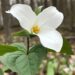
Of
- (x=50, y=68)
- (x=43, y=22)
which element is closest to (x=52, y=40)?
(x=43, y=22)

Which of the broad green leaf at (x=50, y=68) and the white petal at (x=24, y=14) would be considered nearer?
the white petal at (x=24, y=14)

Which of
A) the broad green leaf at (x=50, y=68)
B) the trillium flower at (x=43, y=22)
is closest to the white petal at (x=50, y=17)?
the trillium flower at (x=43, y=22)

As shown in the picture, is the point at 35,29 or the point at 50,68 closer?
the point at 35,29

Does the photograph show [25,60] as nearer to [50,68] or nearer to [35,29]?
[35,29]

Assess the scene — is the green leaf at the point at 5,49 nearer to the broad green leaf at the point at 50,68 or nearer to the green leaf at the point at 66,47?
the green leaf at the point at 66,47

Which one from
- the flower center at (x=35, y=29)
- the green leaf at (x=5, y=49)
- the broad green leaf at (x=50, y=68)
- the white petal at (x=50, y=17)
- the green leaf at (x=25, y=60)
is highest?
the white petal at (x=50, y=17)

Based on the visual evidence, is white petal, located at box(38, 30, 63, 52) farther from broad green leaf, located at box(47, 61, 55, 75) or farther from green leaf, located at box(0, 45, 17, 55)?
broad green leaf, located at box(47, 61, 55, 75)

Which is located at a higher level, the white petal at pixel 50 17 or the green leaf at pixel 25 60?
the white petal at pixel 50 17
